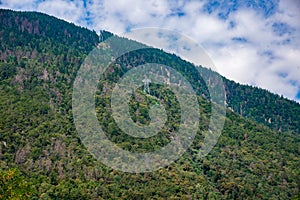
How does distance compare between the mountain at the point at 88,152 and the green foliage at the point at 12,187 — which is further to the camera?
the mountain at the point at 88,152

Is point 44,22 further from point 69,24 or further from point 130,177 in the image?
point 130,177

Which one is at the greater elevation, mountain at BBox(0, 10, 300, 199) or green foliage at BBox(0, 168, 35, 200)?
mountain at BBox(0, 10, 300, 199)

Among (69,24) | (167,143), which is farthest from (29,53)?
(167,143)

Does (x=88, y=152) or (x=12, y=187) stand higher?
(x=88, y=152)

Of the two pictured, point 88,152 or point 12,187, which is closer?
point 12,187

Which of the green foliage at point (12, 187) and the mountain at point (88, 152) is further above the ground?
the mountain at point (88, 152)

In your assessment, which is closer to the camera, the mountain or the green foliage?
the green foliage

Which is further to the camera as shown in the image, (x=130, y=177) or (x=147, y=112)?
(x=147, y=112)

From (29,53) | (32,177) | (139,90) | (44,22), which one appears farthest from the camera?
(44,22)
